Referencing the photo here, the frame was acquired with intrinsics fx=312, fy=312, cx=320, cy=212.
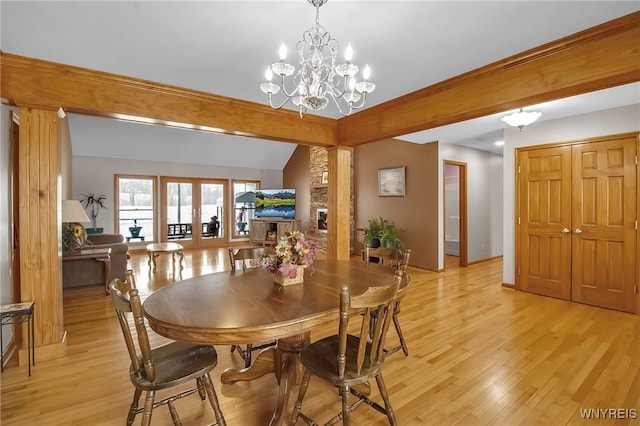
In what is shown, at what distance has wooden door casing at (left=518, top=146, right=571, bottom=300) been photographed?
4184 mm

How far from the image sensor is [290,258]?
81.6 inches

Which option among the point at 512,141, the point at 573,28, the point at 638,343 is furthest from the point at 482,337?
A: the point at 512,141

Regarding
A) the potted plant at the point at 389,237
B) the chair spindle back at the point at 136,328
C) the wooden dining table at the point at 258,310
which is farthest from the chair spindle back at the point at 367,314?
the potted plant at the point at 389,237

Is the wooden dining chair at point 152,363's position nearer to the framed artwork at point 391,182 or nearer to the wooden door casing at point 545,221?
the wooden door casing at point 545,221

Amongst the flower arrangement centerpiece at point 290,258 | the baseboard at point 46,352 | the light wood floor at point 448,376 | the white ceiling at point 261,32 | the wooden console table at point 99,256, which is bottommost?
the light wood floor at point 448,376

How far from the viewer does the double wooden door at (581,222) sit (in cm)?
370

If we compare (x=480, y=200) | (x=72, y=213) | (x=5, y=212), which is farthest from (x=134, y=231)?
(x=480, y=200)

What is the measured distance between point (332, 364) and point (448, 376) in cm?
121

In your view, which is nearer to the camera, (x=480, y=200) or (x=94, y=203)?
(x=480, y=200)

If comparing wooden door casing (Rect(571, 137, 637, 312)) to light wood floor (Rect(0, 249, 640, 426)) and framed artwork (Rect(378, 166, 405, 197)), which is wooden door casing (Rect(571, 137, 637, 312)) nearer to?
light wood floor (Rect(0, 249, 640, 426))

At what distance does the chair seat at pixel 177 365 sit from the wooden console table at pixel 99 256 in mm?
3487

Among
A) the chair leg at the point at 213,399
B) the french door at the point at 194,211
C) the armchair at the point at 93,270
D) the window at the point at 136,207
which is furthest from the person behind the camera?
the french door at the point at 194,211

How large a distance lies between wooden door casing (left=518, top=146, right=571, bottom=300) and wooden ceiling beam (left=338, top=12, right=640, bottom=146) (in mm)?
2332

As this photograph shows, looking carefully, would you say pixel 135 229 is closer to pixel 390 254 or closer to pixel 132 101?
pixel 132 101
